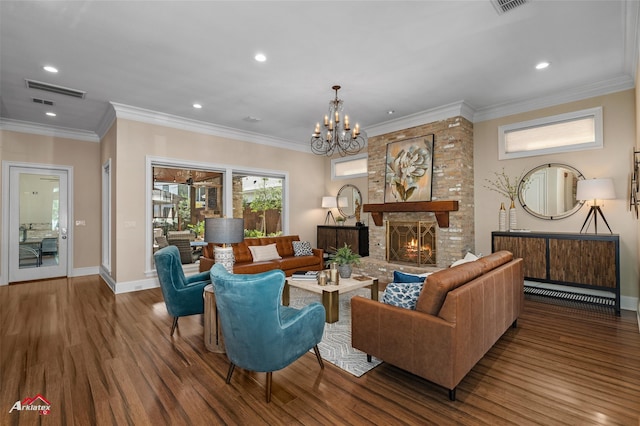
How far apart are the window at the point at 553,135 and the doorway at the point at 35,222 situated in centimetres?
870

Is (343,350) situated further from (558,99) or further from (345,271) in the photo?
(558,99)

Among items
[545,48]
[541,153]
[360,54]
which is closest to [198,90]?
[360,54]

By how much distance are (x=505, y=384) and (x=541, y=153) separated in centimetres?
400

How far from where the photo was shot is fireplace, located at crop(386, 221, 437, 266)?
5.58 m

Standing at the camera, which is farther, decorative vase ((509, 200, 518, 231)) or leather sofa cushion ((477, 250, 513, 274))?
decorative vase ((509, 200, 518, 231))

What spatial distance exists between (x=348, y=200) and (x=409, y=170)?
2.23m

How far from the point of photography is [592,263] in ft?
13.1

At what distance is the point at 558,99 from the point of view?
4660mm

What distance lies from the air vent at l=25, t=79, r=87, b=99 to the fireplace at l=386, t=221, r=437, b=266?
576cm

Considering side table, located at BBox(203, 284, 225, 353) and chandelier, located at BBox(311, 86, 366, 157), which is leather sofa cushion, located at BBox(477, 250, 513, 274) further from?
side table, located at BBox(203, 284, 225, 353)

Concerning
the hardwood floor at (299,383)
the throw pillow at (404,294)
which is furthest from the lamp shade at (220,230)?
the throw pillow at (404,294)

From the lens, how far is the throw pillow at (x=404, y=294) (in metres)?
2.37

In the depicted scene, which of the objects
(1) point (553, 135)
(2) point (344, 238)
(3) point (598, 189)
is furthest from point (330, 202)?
(3) point (598, 189)

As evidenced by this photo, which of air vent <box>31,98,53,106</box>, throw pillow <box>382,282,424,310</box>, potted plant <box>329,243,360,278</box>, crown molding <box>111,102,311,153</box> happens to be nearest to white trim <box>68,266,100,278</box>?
air vent <box>31,98,53,106</box>
